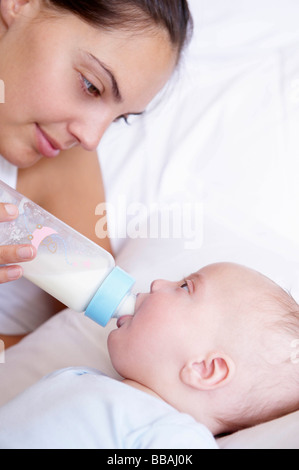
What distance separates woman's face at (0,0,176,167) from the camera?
1221 mm

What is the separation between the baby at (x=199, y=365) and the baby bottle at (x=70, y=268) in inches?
3.0

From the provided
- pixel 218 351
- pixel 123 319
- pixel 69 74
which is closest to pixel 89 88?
pixel 69 74

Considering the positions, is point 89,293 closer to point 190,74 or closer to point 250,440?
point 250,440

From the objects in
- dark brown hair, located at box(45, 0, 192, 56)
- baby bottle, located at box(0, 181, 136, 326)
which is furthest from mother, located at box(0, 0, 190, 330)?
baby bottle, located at box(0, 181, 136, 326)

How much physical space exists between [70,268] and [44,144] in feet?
1.36

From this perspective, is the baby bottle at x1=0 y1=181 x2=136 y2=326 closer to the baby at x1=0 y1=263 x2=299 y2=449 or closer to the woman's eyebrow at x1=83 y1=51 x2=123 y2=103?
the baby at x1=0 y1=263 x2=299 y2=449

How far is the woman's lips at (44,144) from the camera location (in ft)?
4.42

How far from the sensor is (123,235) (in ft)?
5.65

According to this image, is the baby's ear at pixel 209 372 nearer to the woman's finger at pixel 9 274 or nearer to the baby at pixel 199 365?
the baby at pixel 199 365

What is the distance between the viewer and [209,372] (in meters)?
1.05

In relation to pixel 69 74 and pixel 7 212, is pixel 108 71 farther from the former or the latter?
pixel 7 212

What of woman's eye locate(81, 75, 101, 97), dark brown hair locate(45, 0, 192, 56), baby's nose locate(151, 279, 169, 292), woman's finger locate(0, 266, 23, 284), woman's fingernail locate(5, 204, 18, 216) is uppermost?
dark brown hair locate(45, 0, 192, 56)

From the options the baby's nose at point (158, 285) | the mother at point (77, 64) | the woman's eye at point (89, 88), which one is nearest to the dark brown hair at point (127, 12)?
the mother at point (77, 64)

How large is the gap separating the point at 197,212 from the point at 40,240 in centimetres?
64
